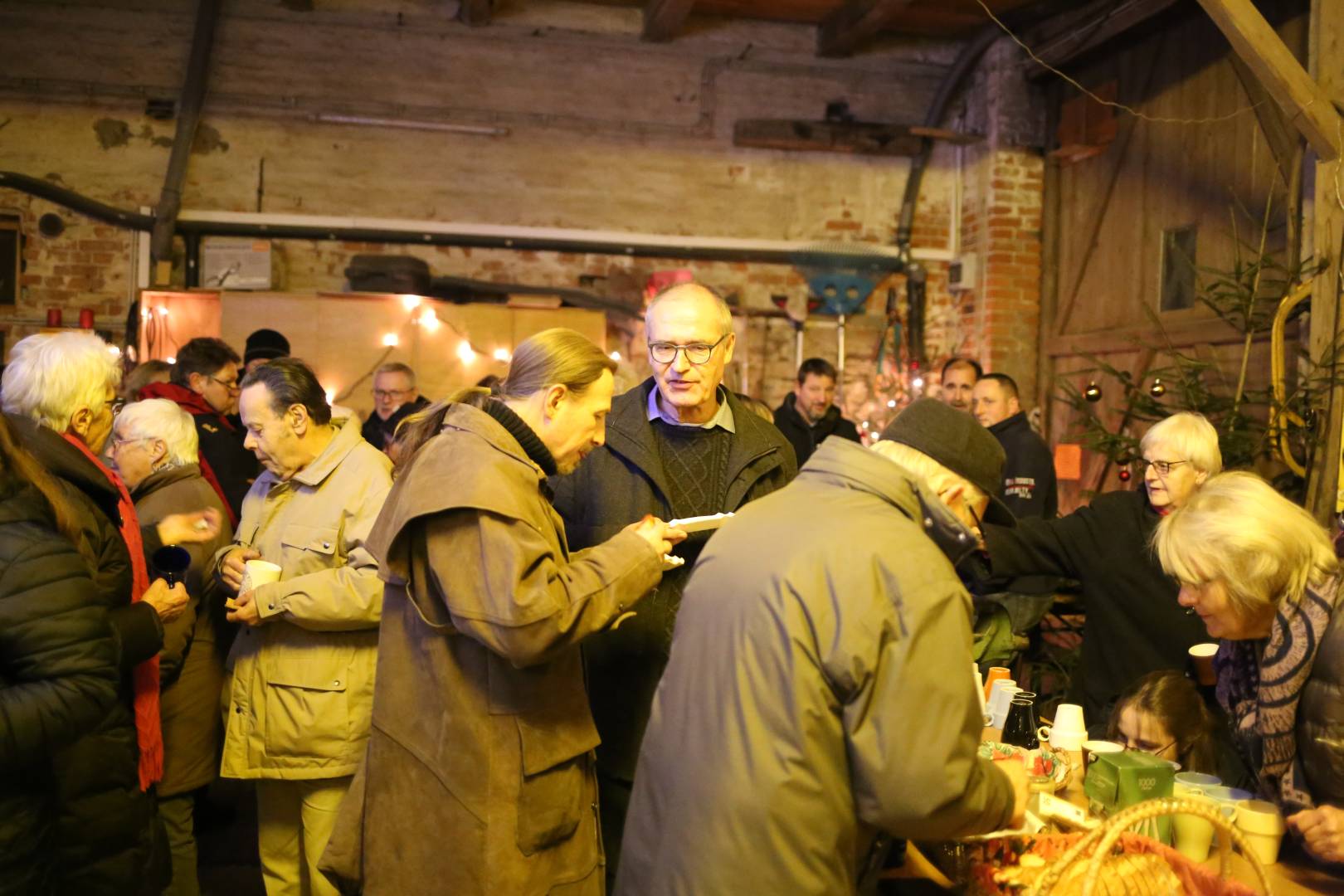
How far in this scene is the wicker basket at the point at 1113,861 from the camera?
68.6 inches

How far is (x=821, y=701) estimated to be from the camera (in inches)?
66.5

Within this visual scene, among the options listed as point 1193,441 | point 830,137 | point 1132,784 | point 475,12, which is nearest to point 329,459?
point 1132,784

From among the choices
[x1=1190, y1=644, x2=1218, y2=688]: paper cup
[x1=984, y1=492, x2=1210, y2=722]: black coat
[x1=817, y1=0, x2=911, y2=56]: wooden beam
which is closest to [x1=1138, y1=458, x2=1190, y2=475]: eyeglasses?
[x1=984, y1=492, x2=1210, y2=722]: black coat

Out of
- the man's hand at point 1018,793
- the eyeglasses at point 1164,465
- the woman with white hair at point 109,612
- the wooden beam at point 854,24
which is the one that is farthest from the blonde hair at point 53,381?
the wooden beam at point 854,24

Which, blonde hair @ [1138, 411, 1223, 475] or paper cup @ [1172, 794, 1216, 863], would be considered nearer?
paper cup @ [1172, 794, 1216, 863]

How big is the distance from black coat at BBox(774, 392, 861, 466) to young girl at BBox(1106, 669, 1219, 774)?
399 centimetres

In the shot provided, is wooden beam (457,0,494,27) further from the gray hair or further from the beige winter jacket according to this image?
the beige winter jacket

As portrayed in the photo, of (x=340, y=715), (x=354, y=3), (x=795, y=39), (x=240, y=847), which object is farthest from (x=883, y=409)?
(x=340, y=715)

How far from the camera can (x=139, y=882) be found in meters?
2.67

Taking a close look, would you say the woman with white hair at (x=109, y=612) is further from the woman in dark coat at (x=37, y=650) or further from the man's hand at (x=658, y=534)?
the man's hand at (x=658, y=534)

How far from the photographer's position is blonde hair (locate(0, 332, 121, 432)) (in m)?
2.75

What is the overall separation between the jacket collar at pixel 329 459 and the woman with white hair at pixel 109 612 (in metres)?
0.44

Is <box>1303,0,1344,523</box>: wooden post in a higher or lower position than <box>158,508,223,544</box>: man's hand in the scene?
higher

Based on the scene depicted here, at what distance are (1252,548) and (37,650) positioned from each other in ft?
7.50
